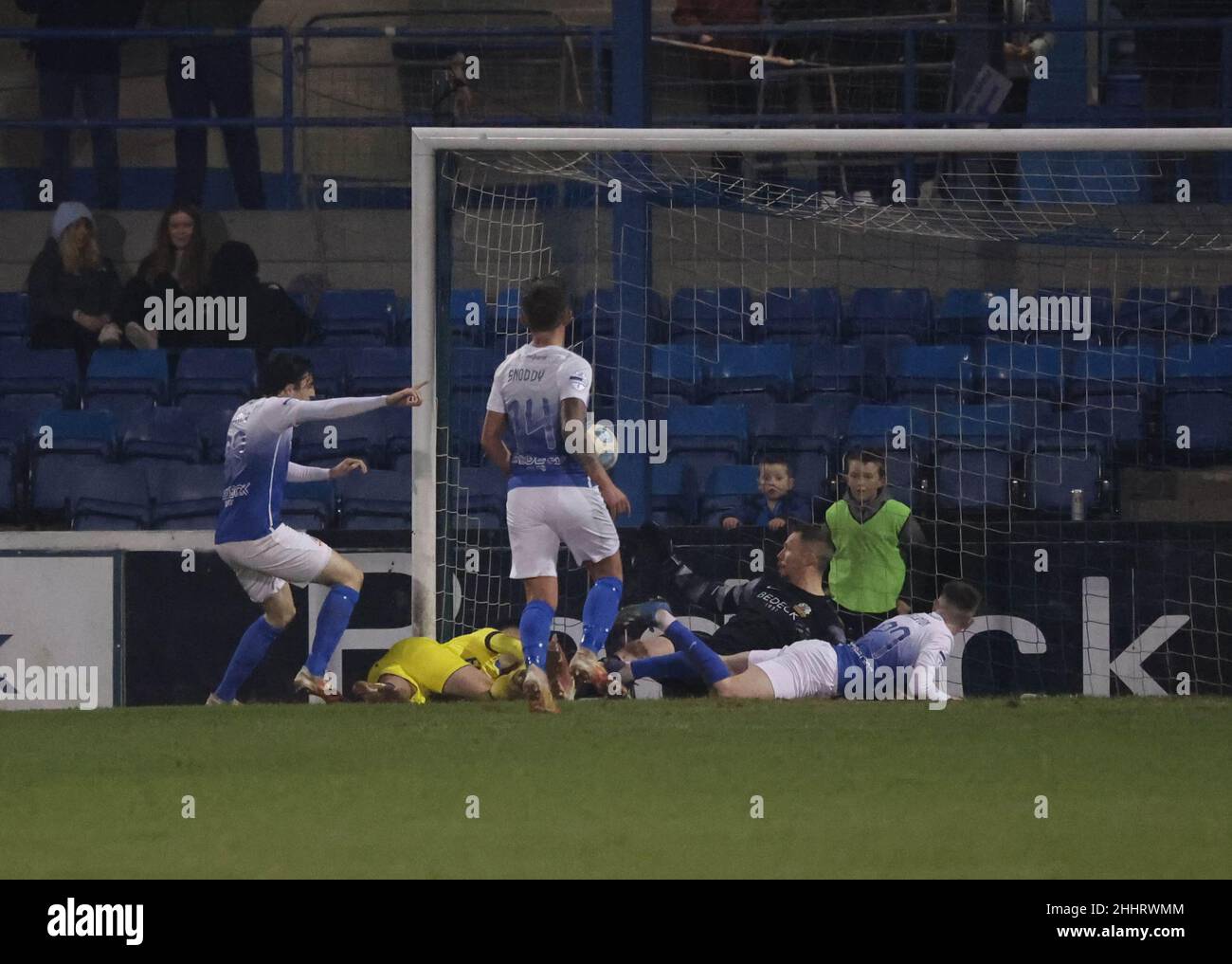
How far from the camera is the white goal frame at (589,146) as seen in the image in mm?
8820

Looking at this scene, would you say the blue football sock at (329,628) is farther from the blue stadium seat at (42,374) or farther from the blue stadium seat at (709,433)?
the blue stadium seat at (42,374)

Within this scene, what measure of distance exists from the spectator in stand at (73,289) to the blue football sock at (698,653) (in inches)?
178

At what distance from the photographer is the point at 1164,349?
10.2 metres

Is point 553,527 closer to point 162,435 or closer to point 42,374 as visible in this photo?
point 162,435

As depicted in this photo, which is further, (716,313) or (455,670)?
(716,313)

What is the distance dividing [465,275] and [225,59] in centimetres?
361

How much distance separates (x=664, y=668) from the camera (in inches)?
356

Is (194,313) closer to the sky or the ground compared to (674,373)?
closer to the sky

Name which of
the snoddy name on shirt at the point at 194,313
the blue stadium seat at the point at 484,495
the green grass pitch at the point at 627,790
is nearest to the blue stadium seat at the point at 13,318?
the snoddy name on shirt at the point at 194,313

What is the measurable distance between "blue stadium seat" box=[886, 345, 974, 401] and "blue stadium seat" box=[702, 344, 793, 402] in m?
0.61

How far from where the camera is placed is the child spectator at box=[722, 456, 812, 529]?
9188 mm

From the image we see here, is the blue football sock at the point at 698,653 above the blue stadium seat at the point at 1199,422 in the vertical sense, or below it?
below

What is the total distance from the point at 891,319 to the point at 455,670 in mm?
3597
